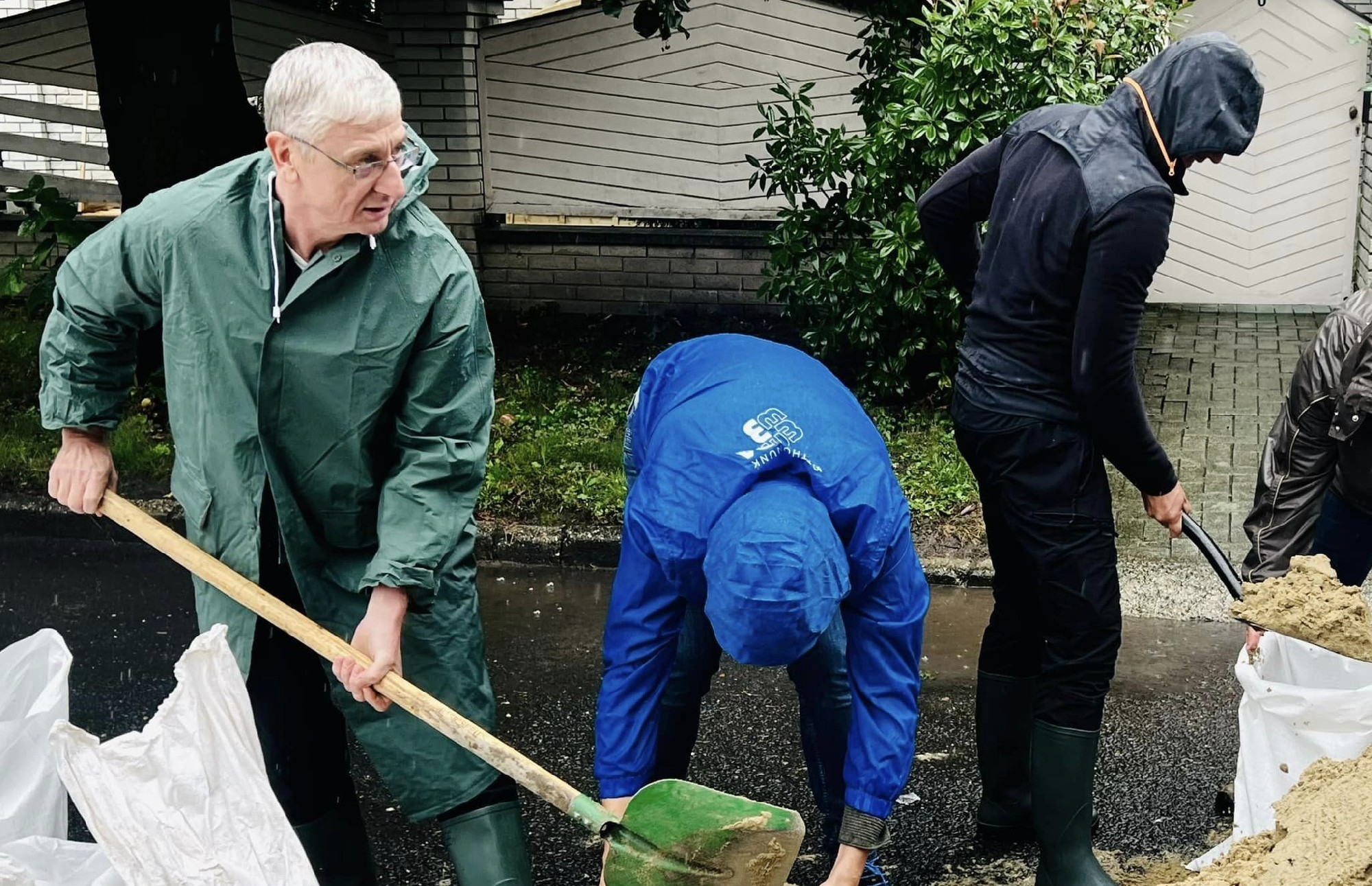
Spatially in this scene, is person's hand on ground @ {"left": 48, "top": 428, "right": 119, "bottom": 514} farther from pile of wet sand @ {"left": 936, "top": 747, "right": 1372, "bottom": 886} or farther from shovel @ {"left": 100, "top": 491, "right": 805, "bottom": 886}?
pile of wet sand @ {"left": 936, "top": 747, "right": 1372, "bottom": 886}

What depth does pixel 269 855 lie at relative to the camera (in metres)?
2.66

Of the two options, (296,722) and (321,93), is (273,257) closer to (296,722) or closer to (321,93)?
(321,93)

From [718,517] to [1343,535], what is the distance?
195 cm

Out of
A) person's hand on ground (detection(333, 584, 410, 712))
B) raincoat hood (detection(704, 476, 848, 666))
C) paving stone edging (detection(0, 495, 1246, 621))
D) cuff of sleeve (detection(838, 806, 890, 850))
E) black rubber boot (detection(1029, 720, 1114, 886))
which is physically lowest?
paving stone edging (detection(0, 495, 1246, 621))

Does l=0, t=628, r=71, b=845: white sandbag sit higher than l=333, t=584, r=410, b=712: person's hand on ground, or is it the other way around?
l=333, t=584, r=410, b=712: person's hand on ground

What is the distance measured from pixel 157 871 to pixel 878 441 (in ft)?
5.01

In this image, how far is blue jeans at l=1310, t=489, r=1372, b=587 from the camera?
365 centimetres

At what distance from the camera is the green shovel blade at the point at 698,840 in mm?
2584

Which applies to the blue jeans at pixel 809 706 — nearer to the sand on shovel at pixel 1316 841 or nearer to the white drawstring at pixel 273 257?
the sand on shovel at pixel 1316 841

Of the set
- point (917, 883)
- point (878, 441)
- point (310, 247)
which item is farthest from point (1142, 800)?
point (310, 247)

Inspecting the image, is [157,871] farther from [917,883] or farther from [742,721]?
[742,721]

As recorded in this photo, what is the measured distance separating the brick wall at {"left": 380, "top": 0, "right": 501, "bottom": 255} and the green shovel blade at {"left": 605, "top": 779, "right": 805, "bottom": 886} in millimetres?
6407

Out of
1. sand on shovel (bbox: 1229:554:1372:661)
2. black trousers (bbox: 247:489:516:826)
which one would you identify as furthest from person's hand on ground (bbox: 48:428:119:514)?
sand on shovel (bbox: 1229:554:1372:661)

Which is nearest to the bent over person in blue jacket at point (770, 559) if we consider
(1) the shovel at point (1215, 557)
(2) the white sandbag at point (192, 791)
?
(2) the white sandbag at point (192, 791)
